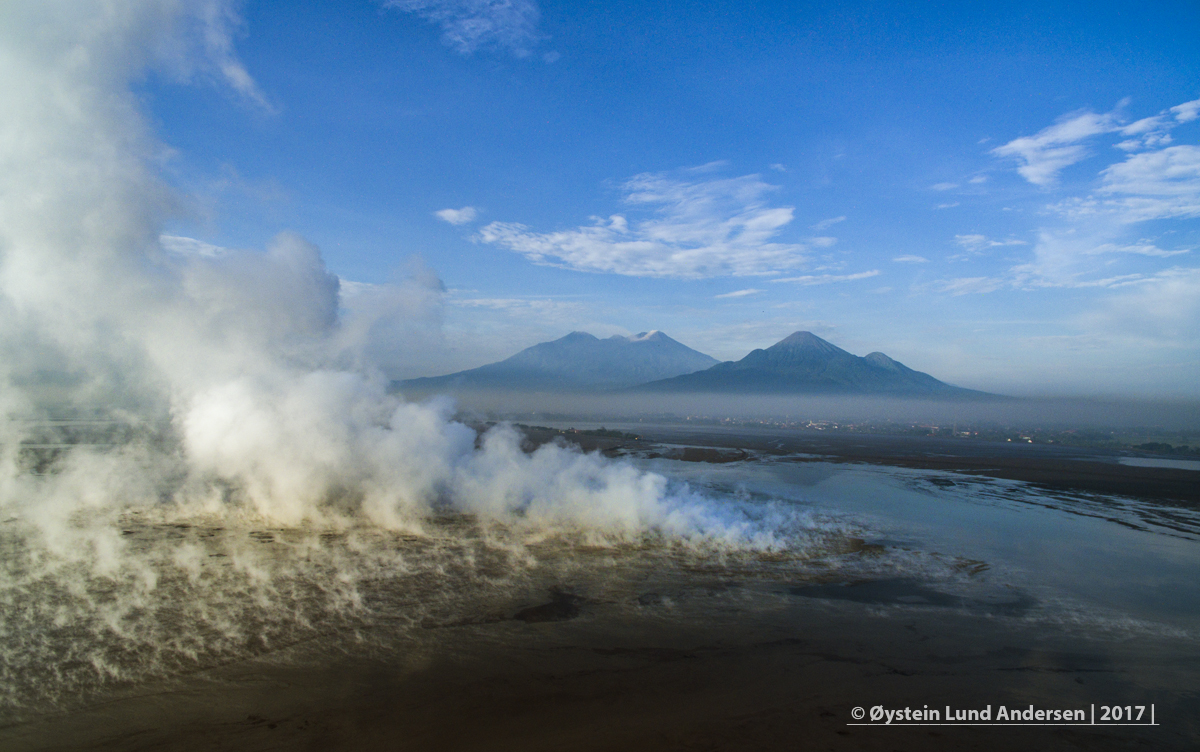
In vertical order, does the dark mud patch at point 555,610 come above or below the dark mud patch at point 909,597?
above

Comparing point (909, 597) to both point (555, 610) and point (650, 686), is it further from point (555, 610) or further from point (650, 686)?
point (555, 610)

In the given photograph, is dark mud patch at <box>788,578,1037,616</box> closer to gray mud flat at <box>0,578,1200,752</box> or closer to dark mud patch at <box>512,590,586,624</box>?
gray mud flat at <box>0,578,1200,752</box>

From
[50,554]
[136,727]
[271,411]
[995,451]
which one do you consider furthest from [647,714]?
[995,451]

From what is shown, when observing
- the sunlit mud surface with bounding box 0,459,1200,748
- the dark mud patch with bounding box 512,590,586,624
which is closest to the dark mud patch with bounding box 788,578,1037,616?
the sunlit mud surface with bounding box 0,459,1200,748

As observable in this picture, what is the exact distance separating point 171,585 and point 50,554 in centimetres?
537

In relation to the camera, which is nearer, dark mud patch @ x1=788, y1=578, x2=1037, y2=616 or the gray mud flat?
the gray mud flat

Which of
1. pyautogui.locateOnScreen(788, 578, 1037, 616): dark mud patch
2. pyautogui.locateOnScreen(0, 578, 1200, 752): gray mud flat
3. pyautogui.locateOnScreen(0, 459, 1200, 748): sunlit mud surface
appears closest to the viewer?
pyautogui.locateOnScreen(0, 578, 1200, 752): gray mud flat

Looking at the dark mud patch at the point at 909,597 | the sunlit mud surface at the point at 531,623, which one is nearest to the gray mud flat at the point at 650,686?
the sunlit mud surface at the point at 531,623

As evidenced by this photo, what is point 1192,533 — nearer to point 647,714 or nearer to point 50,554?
point 647,714

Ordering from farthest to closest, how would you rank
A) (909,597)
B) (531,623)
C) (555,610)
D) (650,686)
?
(909,597), (555,610), (531,623), (650,686)

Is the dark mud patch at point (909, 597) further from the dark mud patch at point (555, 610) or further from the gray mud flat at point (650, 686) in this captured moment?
the dark mud patch at point (555, 610)

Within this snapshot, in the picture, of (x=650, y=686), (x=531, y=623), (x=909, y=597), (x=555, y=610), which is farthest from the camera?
(x=909, y=597)

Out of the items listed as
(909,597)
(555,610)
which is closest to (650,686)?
(555,610)

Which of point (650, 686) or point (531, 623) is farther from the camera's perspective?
point (531, 623)
